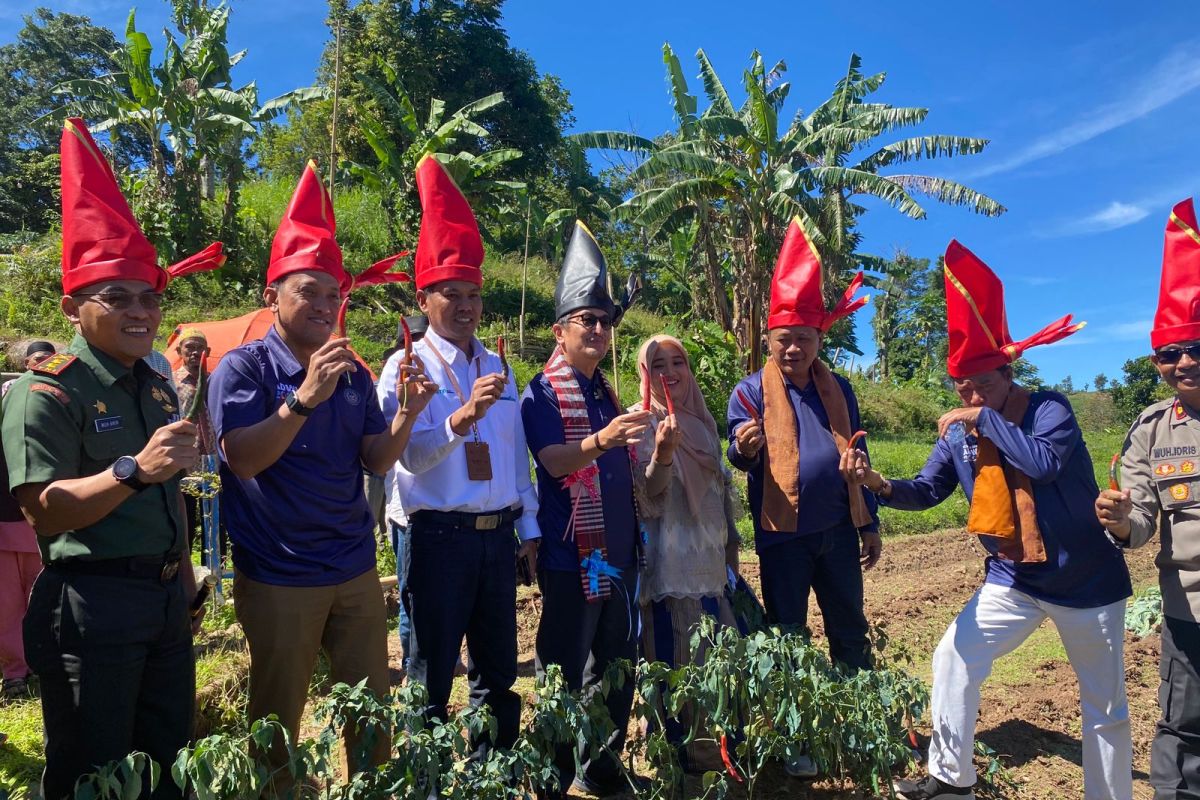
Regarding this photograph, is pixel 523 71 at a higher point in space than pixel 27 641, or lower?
higher

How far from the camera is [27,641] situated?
1939 mm

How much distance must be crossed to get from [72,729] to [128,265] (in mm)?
1177

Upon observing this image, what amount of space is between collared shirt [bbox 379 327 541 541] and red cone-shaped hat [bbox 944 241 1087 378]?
1.71 m

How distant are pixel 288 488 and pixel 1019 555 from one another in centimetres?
256

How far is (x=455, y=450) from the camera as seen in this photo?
2787mm

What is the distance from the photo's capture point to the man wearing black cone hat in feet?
9.54

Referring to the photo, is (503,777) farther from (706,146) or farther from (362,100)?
(362,100)

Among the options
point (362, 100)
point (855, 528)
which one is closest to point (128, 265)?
point (855, 528)

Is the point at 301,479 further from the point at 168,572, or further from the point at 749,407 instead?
the point at 749,407

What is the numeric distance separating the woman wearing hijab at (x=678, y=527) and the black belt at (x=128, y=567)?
5.47 ft

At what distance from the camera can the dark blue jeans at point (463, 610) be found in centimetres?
270

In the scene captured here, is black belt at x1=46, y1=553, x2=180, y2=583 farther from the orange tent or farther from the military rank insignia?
the orange tent

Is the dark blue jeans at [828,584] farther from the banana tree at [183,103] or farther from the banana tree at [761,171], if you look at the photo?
the banana tree at [183,103]

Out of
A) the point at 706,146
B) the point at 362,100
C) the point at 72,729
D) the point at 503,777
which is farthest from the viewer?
the point at 362,100
